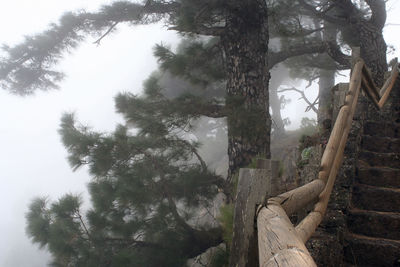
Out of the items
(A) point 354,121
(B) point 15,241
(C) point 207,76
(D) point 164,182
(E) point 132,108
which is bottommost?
(B) point 15,241

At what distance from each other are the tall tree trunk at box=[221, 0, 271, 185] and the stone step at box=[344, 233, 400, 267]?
2.02m

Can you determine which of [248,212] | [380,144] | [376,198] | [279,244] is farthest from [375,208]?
[279,244]

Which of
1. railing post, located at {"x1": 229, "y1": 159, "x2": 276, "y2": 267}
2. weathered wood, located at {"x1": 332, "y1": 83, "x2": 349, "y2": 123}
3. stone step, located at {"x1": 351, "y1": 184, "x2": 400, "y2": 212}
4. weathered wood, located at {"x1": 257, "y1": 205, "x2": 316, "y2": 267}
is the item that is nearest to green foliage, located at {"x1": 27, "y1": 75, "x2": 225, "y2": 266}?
stone step, located at {"x1": 351, "y1": 184, "x2": 400, "y2": 212}

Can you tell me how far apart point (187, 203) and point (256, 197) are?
3563 millimetres

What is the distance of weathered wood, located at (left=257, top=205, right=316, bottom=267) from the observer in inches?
29.9

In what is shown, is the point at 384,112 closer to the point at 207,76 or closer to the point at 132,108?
the point at 207,76

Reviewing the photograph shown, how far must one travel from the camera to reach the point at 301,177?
3.14 m

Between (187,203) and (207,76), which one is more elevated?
Result: (207,76)

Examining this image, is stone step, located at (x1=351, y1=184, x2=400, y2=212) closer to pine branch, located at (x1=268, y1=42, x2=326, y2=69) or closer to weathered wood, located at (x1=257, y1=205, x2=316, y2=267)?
weathered wood, located at (x1=257, y1=205, x2=316, y2=267)

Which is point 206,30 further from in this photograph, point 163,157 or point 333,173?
point 333,173

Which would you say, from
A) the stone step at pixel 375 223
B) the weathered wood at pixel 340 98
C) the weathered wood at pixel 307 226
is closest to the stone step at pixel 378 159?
the weathered wood at pixel 340 98

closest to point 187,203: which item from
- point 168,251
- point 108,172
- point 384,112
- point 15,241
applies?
point 168,251

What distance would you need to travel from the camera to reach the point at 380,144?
3.72 metres

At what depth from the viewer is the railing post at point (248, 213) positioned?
118 cm
